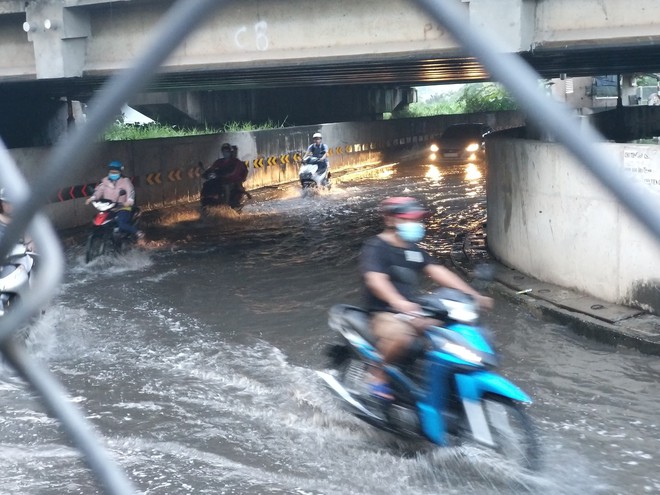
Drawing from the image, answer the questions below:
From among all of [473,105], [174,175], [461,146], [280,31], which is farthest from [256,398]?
[473,105]

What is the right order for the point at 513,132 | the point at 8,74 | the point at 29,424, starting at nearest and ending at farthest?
1. the point at 29,424
2. the point at 513,132
3. the point at 8,74

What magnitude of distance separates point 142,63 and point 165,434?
5.45m

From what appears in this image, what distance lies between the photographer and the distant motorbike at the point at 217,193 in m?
18.4

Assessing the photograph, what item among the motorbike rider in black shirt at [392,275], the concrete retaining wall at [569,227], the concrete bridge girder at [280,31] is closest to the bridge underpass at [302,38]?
the concrete bridge girder at [280,31]

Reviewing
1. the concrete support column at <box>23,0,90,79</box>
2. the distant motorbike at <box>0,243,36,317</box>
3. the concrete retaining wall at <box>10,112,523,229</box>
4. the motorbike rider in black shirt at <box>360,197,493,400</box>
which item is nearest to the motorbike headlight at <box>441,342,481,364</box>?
the motorbike rider in black shirt at <box>360,197,493,400</box>

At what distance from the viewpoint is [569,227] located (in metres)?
9.30

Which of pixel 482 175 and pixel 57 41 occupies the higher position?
pixel 57 41

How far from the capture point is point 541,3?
34.5 ft

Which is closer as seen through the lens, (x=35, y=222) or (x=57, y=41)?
(x=35, y=222)

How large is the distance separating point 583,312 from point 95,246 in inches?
309

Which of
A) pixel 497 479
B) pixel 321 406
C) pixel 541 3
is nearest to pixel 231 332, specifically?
pixel 321 406

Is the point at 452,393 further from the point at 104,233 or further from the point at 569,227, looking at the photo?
the point at 104,233

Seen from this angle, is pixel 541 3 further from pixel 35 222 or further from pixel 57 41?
pixel 35 222

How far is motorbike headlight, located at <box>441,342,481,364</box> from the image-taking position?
5.05 metres
